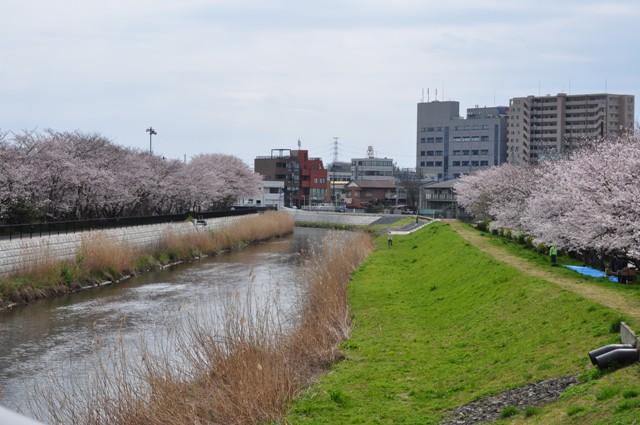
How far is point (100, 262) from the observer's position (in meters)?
32.7

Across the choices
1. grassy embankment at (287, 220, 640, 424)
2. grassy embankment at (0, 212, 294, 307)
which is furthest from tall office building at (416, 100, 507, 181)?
grassy embankment at (287, 220, 640, 424)

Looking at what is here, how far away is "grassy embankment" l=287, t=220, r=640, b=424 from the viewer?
9.61 metres

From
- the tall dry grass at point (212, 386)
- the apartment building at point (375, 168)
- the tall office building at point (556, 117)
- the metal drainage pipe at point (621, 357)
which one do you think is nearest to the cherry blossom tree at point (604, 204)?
the metal drainage pipe at point (621, 357)

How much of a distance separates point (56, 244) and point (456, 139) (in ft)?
337

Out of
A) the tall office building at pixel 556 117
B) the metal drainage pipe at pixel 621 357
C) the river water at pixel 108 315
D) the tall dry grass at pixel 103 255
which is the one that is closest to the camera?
the metal drainage pipe at pixel 621 357

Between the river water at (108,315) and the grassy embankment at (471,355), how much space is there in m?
2.67

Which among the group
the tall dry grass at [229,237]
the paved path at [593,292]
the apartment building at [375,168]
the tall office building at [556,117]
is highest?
the tall office building at [556,117]

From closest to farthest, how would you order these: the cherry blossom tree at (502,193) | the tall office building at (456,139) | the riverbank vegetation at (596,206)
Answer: the riverbank vegetation at (596,206), the cherry blossom tree at (502,193), the tall office building at (456,139)

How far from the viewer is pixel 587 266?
1069 inches

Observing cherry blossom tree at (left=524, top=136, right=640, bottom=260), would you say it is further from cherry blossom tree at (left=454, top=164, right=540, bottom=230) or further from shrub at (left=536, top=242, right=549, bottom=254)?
cherry blossom tree at (left=454, top=164, right=540, bottom=230)

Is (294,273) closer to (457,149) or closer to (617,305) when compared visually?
(617,305)

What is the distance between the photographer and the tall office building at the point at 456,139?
123 m

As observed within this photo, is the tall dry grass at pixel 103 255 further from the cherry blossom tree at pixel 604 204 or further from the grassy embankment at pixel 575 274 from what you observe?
the cherry blossom tree at pixel 604 204

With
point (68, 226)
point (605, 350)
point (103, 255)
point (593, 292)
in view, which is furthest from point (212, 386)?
point (68, 226)
